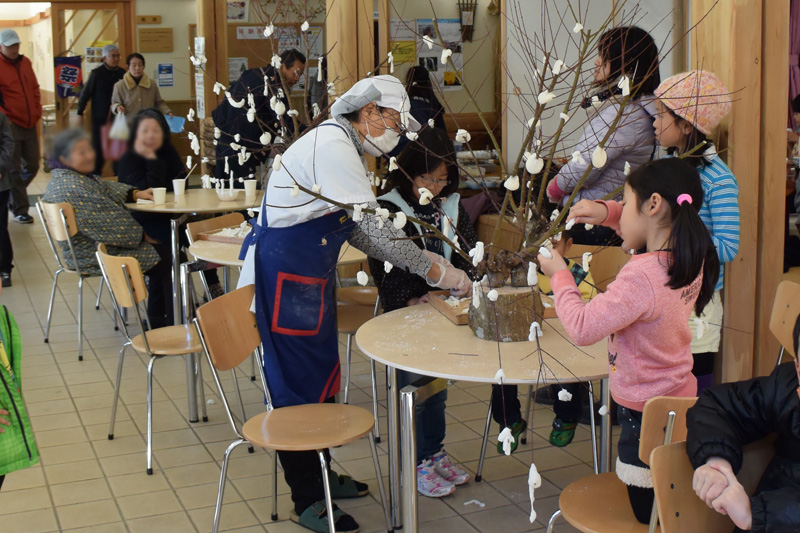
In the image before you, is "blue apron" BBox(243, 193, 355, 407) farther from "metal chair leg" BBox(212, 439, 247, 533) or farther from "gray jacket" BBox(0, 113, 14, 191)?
"gray jacket" BBox(0, 113, 14, 191)

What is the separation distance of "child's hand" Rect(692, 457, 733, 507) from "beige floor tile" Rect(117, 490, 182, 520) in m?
2.17

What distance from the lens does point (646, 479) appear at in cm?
218

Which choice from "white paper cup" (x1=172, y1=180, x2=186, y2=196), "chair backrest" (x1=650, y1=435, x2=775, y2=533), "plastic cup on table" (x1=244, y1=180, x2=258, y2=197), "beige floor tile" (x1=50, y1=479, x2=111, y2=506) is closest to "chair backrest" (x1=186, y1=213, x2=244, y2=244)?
"plastic cup on table" (x1=244, y1=180, x2=258, y2=197)

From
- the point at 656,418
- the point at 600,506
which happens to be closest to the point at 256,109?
the point at 600,506

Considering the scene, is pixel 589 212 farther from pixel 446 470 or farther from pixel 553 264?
pixel 446 470

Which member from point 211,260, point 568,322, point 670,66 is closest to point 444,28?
point 670,66

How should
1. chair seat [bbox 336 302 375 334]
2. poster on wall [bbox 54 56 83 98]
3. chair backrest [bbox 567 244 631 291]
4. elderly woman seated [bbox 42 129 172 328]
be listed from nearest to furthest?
chair backrest [bbox 567 244 631 291] < chair seat [bbox 336 302 375 334] < elderly woman seated [bbox 42 129 172 328] < poster on wall [bbox 54 56 83 98]

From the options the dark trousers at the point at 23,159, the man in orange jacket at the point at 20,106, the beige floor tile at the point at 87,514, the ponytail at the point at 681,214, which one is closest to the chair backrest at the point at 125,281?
the beige floor tile at the point at 87,514

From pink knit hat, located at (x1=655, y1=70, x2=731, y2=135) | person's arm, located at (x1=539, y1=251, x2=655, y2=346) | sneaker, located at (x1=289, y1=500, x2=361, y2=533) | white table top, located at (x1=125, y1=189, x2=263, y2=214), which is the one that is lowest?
sneaker, located at (x1=289, y1=500, x2=361, y2=533)

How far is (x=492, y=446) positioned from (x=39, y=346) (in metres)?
3.12

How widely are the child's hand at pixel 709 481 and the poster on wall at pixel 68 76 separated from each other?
36.2 feet

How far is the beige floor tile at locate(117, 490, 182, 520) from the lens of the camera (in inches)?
132

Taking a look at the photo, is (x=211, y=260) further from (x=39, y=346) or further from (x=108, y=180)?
(x=39, y=346)

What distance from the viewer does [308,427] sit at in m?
2.85
